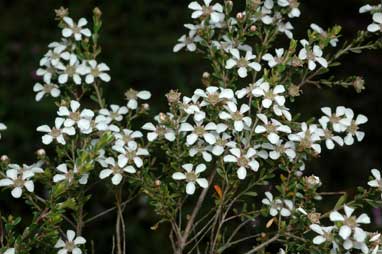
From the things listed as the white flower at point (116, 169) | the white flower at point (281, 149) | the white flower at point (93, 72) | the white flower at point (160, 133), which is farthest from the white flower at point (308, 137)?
the white flower at point (93, 72)

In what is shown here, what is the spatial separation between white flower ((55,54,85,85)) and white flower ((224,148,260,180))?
1.81 ft

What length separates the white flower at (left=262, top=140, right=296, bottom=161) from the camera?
5.54 ft

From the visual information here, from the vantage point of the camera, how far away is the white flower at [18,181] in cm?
170

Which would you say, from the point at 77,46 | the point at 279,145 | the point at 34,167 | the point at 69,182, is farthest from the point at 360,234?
the point at 77,46

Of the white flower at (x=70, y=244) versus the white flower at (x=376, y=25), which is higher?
the white flower at (x=376, y=25)

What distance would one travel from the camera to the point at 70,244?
1710mm

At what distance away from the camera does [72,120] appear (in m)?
1.75

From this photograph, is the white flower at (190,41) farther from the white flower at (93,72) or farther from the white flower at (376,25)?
the white flower at (376,25)

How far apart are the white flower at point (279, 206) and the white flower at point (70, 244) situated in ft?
1.53

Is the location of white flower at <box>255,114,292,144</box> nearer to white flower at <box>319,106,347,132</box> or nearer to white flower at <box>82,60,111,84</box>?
white flower at <box>319,106,347,132</box>

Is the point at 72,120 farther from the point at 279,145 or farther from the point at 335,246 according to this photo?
the point at 335,246

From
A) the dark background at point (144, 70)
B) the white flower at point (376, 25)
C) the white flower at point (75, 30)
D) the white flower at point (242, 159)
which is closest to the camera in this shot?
the white flower at point (242, 159)

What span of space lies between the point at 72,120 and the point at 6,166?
22cm

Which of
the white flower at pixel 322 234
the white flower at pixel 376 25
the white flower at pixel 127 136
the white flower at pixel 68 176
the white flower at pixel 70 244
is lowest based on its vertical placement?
the white flower at pixel 322 234
